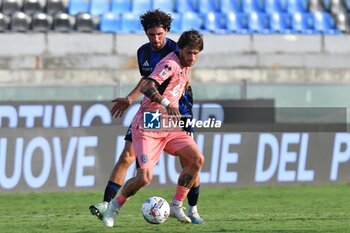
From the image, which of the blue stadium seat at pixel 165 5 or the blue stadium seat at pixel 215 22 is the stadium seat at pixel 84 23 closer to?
the blue stadium seat at pixel 165 5

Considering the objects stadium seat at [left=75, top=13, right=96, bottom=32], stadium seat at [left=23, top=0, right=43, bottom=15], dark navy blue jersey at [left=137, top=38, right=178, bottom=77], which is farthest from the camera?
stadium seat at [left=23, top=0, right=43, bottom=15]

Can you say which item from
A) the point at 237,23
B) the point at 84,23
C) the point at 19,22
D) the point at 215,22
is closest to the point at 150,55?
the point at 19,22

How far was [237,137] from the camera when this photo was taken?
1559cm

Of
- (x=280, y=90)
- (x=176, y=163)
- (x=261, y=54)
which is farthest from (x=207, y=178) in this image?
(x=261, y=54)

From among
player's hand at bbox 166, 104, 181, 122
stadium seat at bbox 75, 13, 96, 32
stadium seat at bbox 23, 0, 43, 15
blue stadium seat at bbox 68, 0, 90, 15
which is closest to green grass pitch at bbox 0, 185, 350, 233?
player's hand at bbox 166, 104, 181, 122

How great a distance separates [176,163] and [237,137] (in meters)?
1.10

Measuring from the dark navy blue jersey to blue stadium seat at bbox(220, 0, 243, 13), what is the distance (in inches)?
563

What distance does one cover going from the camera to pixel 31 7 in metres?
22.7

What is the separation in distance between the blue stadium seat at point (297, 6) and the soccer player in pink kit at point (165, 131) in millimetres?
15203

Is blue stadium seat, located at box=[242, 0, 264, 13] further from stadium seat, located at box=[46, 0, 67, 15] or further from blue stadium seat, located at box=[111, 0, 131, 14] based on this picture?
→ stadium seat, located at box=[46, 0, 67, 15]

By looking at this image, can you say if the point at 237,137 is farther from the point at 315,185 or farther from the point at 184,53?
the point at 184,53

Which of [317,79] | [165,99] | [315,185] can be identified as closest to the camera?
[165,99]

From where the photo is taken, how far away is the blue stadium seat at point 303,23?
78.9 ft

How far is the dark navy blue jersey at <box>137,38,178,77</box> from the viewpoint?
31.8 ft
